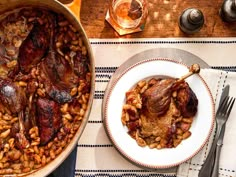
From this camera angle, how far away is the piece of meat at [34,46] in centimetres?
184

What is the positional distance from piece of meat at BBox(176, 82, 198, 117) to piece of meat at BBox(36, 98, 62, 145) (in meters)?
0.39

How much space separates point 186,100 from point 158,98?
93 mm

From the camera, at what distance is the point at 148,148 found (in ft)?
6.44

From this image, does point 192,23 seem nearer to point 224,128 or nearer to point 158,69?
point 158,69

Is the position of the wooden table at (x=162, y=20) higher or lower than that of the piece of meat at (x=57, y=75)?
higher

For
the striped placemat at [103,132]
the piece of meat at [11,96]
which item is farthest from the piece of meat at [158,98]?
the piece of meat at [11,96]

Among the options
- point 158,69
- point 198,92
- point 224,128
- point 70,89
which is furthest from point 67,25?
point 224,128

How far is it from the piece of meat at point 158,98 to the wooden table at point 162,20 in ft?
0.65

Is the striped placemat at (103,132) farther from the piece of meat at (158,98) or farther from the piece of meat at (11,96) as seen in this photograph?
the piece of meat at (11,96)

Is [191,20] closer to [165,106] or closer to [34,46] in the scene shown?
[165,106]

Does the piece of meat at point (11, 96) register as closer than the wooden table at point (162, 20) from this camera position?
Yes

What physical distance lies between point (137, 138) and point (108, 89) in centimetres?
19

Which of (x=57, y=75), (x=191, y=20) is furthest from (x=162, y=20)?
(x=57, y=75)

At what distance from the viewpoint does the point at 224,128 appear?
2014 millimetres
